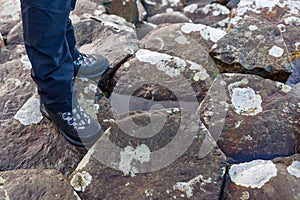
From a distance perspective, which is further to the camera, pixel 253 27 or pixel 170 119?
pixel 253 27

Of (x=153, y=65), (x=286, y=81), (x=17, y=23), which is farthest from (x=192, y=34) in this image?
(x=17, y=23)

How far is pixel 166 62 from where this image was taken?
2375mm

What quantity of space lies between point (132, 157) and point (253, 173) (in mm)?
515

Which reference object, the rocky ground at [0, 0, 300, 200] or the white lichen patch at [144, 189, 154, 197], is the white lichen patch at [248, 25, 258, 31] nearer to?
the rocky ground at [0, 0, 300, 200]

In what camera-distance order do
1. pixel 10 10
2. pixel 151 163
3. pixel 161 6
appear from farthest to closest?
pixel 161 6, pixel 10 10, pixel 151 163

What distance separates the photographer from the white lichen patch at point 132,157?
1.72 m

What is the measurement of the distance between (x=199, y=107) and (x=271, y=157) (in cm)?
43

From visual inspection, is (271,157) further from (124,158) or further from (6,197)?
(6,197)

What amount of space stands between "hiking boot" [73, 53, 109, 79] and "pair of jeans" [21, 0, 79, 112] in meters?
0.40

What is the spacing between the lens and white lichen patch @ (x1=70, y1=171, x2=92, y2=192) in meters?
1.70

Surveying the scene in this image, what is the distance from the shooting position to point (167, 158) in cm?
173

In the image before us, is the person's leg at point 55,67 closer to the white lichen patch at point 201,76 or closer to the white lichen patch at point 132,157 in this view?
the white lichen patch at point 132,157

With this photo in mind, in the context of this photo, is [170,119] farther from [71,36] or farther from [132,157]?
[71,36]

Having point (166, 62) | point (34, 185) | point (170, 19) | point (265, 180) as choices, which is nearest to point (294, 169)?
point (265, 180)
